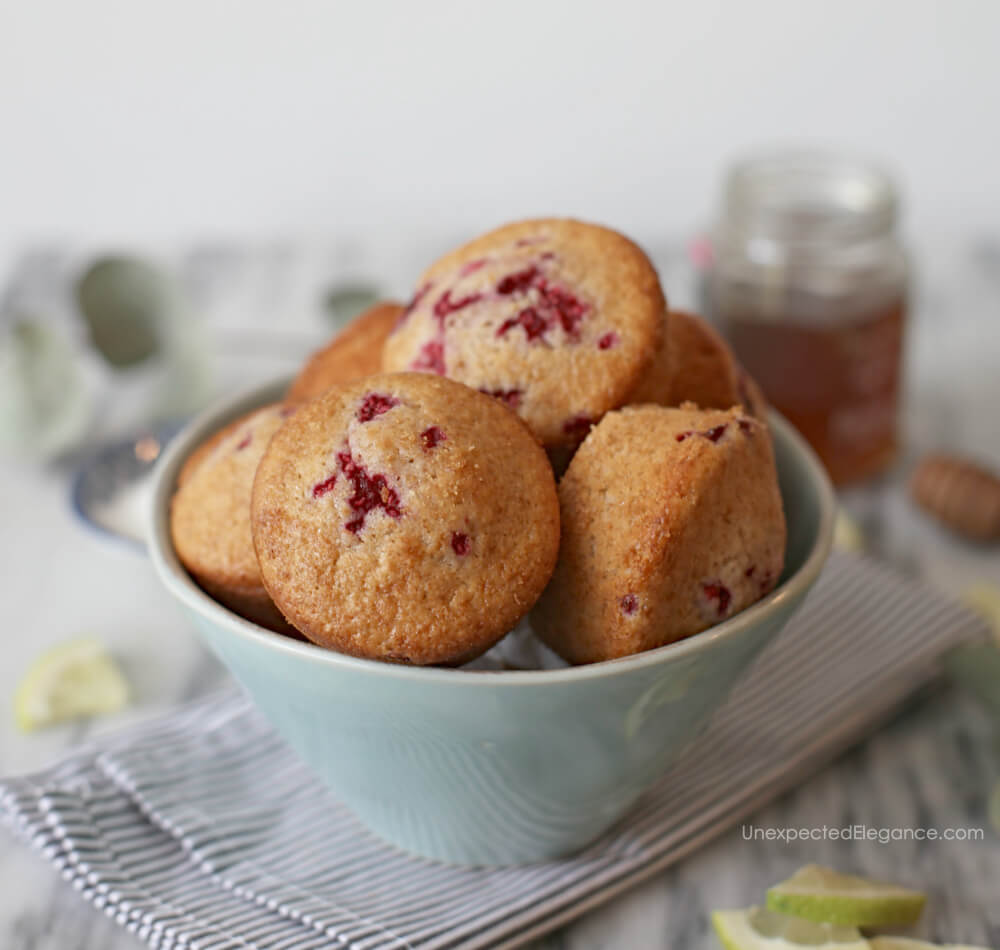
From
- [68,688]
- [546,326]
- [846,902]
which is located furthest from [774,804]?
[68,688]

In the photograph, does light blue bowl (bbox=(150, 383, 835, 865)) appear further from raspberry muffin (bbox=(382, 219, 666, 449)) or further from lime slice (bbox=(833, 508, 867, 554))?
lime slice (bbox=(833, 508, 867, 554))

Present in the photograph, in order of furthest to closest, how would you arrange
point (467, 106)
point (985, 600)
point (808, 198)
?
point (467, 106) < point (808, 198) < point (985, 600)

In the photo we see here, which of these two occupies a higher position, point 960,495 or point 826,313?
point 826,313

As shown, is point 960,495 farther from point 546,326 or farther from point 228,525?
point 228,525

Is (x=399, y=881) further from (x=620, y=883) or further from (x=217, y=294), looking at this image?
(x=217, y=294)

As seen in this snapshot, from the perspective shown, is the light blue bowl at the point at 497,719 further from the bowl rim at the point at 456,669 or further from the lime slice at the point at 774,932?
the lime slice at the point at 774,932

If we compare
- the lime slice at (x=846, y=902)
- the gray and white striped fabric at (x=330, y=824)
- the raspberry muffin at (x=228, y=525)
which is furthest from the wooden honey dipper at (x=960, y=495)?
the raspberry muffin at (x=228, y=525)

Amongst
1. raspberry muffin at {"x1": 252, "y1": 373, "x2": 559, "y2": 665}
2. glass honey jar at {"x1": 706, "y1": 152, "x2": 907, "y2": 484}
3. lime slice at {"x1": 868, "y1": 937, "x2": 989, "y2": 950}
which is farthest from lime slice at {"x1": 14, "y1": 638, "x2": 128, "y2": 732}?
glass honey jar at {"x1": 706, "y1": 152, "x2": 907, "y2": 484}
